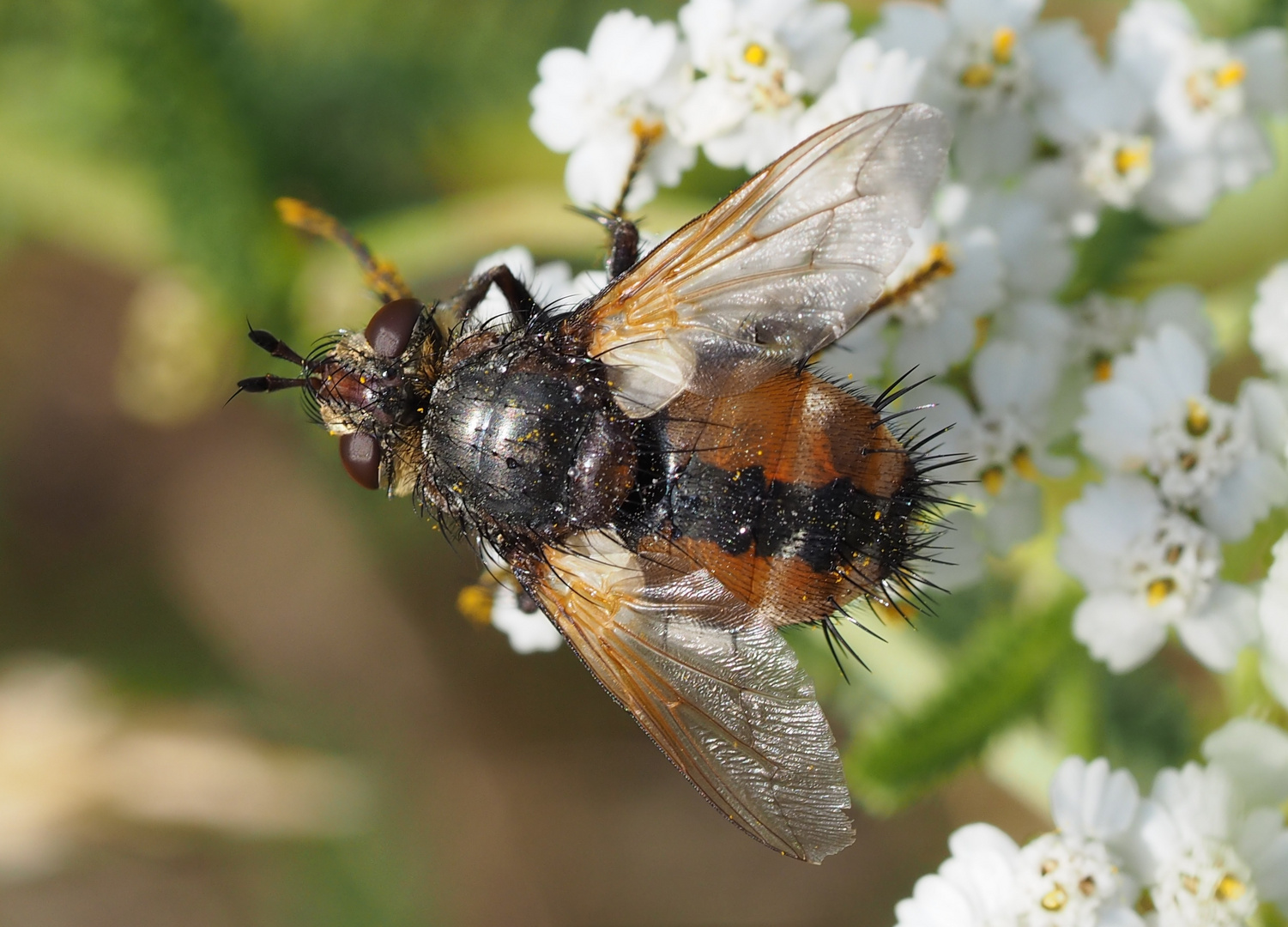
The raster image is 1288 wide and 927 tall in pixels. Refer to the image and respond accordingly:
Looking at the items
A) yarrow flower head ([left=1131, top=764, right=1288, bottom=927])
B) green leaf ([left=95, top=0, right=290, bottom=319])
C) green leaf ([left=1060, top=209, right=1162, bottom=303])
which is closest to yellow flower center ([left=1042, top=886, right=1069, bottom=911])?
yarrow flower head ([left=1131, top=764, right=1288, bottom=927])

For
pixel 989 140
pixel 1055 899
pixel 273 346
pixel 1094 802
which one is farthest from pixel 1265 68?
pixel 273 346

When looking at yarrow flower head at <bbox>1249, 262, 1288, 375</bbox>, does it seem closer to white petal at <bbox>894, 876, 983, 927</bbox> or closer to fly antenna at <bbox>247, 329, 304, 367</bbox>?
white petal at <bbox>894, 876, 983, 927</bbox>

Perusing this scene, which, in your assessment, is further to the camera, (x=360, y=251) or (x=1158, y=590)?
(x=360, y=251)

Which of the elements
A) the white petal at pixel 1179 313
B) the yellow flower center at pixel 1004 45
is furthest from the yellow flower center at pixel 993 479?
the yellow flower center at pixel 1004 45

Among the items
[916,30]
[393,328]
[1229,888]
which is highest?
[916,30]

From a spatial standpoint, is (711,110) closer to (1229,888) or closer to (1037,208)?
(1037,208)

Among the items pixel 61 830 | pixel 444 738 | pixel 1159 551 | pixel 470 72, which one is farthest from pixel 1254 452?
pixel 61 830
